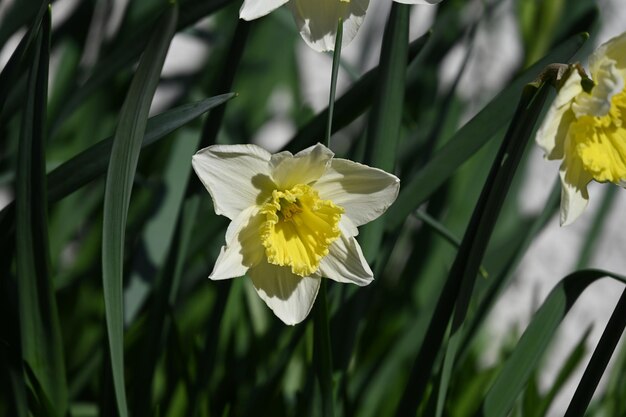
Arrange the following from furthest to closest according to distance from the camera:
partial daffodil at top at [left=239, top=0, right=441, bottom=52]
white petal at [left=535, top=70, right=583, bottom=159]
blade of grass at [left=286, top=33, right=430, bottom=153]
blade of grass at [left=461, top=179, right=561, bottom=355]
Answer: blade of grass at [left=461, top=179, right=561, bottom=355] → blade of grass at [left=286, top=33, right=430, bottom=153] → partial daffodil at top at [left=239, top=0, right=441, bottom=52] → white petal at [left=535, top=70, right=583, bottom=159]

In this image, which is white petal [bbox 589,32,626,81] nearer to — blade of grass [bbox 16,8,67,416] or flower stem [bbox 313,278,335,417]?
flower stem [bbox 313,278,335,417]

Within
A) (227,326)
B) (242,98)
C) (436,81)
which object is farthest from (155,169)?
(436,81)

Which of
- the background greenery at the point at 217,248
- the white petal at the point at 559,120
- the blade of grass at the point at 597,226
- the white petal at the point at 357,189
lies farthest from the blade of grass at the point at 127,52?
the blade of grass at the point at 597,226

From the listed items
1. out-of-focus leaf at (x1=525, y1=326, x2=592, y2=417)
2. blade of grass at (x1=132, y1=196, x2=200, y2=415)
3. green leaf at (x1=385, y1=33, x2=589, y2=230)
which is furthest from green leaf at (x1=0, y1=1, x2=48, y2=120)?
out-of-focus leaf at (x1=525, y1=326, x2=592, y2=417)

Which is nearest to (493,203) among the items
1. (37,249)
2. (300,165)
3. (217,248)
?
(300,165)

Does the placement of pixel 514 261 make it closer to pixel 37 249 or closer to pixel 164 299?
pixel 164 299

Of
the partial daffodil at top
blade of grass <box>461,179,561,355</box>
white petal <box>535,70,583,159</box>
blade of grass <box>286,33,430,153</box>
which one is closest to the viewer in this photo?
white petal <box>535,70,583,159</box>

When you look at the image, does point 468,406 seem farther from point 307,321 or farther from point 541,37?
point 541,37
